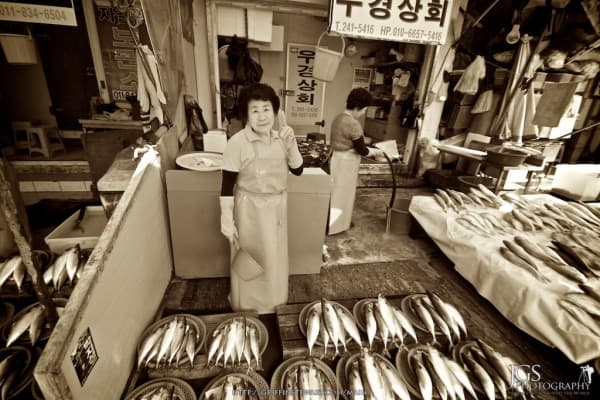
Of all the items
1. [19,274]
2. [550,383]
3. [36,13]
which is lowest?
[550,383]

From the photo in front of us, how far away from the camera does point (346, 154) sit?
496 cm

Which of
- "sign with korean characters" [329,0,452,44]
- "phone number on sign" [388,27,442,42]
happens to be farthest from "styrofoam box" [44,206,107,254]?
"phone number on sign" [388,27,442,42]

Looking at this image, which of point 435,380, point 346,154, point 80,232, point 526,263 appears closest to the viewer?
point 435,380

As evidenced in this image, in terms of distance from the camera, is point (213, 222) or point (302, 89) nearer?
point (213, 222)

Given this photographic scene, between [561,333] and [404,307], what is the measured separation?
1397 millimetres

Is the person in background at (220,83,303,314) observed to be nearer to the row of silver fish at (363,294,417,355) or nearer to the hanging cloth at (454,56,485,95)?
the row of silver fish at (363,294,417,355)

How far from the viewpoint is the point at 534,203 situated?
4.70 metres

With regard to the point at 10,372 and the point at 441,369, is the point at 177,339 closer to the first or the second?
the point at 10,372

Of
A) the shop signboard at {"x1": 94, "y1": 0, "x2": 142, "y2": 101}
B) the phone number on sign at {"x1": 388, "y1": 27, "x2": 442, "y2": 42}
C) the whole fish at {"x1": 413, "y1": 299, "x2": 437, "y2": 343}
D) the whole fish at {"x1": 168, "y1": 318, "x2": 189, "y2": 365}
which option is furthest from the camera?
the shop signboard at {"x1": 94, "y1": 0, "x2": 142, "y2": 101}

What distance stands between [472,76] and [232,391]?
858 cm

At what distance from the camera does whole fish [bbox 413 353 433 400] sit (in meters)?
2.27

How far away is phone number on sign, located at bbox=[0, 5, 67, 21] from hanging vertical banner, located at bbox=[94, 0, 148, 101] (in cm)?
455

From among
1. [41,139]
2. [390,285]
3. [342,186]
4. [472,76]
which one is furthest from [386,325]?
[41,139]

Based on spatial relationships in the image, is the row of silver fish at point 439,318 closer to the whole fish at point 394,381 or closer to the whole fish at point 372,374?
the whole fish at point 394,381
